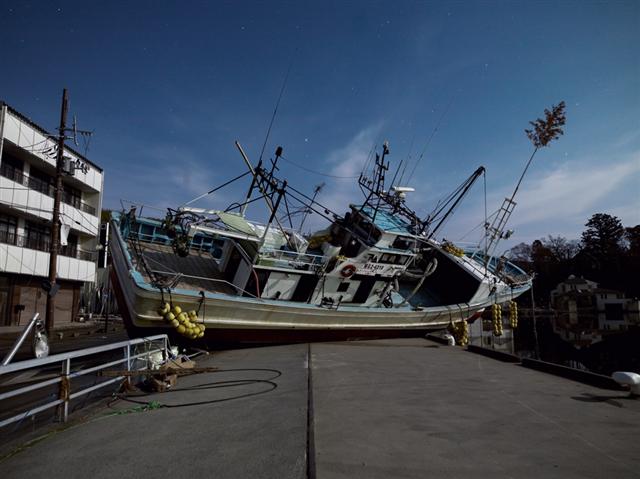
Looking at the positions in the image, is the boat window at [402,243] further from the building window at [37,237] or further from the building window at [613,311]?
the building window at [613,311]

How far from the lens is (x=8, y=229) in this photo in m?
22.2

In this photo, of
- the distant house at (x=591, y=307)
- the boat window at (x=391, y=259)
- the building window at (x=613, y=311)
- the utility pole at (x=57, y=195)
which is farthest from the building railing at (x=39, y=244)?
the building window at (x=613, y=311)

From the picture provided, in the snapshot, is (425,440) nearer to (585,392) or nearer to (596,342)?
(585,392)

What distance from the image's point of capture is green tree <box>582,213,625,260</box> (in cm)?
6429

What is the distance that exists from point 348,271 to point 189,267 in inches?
249

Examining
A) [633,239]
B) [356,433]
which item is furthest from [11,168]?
[633,239]

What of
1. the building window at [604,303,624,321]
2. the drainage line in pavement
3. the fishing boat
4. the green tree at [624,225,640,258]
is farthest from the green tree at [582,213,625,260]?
the drainage line in pavement

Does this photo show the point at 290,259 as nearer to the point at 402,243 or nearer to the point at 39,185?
the point at 402,243

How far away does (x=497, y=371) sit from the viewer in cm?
805

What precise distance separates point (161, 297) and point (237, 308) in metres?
2.52

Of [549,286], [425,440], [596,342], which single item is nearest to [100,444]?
[425,440]

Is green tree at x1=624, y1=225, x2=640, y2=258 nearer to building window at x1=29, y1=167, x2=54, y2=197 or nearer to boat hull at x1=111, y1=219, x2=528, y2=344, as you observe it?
boat hull at x1=111, y1=219, x2=528, y2=344

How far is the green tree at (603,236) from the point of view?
211 feet

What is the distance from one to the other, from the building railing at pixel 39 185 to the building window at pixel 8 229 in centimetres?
226
